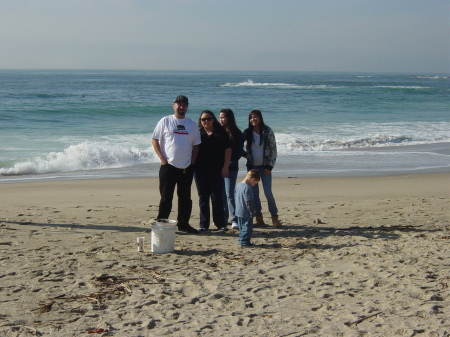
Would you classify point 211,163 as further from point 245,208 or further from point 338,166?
point 338,166

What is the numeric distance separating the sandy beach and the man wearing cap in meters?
0.58

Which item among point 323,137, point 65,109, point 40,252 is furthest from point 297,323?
point 65,109

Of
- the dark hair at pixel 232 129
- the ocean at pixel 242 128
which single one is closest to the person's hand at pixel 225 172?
the dark hair at pixel 232 129

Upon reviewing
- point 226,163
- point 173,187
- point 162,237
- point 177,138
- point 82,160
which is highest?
point 177,138

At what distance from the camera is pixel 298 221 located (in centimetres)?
770

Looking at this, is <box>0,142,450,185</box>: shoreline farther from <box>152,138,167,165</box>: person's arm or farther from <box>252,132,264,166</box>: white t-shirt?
<box>152,138,167,165</box>: person's arm

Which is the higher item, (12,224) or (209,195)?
(209,195)

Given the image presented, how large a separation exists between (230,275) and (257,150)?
2.14 meters

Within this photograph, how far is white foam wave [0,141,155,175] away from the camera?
13.4 meters

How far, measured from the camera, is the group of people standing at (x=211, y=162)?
21.0ft

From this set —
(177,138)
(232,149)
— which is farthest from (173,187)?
(232,149)

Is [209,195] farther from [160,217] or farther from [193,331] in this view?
[193,331]

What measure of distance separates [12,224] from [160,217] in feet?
6.43

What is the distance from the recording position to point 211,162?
6.80 meters
